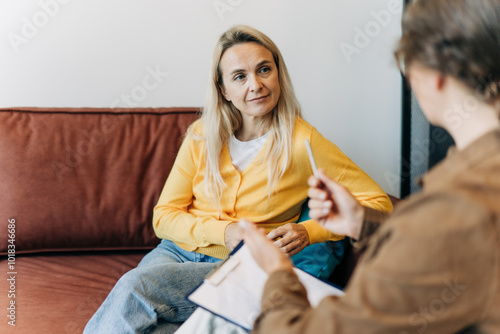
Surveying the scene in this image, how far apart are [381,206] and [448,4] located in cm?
87

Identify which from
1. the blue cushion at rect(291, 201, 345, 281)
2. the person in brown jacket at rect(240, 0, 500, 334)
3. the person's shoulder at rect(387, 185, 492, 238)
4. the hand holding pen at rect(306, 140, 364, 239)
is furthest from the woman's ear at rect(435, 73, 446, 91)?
the blue cushion at rect(291, 201, 345, 281)

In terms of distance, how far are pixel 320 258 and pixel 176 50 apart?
3.47 feet

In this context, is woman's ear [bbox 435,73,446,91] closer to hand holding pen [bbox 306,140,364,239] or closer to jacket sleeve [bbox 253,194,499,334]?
jacket sleeve [bbox 253,194,499,334]

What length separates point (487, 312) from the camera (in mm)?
625

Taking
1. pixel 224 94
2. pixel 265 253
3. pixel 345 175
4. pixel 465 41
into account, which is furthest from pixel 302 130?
pixel 465 41

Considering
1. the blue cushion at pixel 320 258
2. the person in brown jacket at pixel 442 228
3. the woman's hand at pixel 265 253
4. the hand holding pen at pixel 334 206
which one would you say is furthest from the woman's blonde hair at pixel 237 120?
the person in brown jacket at pixel 442 228

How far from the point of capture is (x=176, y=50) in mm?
1982

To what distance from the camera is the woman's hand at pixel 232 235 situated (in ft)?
4.59

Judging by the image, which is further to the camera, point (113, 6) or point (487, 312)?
point (113, 6)

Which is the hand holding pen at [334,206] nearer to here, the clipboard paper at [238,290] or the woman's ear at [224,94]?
the clipboard paper at [238,290]

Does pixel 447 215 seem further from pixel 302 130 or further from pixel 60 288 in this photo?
pixel 60 288

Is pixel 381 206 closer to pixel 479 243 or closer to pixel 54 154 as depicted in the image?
pixel 479 243

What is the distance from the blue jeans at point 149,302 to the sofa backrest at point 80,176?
49cm

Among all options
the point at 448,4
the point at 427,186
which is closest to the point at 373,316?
the point at 427,186
